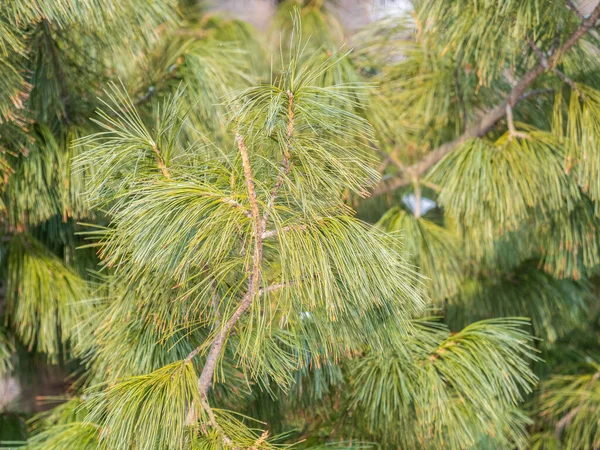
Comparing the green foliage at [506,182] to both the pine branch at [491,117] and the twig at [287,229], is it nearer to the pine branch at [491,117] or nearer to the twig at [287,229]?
the pine branch at [491,117]

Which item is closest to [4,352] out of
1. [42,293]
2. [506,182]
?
[42,293]

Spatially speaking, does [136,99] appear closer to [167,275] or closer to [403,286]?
[167,275]

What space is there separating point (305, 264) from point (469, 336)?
27 centimetres

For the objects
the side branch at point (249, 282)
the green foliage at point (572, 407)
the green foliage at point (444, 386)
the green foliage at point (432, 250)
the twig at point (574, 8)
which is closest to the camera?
the side branch at point (249, 282)

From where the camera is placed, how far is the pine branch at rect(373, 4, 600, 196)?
73cm

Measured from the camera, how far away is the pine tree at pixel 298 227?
1.59ft

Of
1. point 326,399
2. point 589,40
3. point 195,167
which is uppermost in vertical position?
point 589,40

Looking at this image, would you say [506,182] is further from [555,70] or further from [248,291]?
[248,291]

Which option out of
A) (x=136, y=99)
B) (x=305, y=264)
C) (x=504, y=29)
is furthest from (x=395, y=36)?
(x=305, y=264)

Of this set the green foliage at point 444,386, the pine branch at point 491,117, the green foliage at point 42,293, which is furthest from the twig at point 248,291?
the pine branch at point 491,117

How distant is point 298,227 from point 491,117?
19.7 inches

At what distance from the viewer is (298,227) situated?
474mm

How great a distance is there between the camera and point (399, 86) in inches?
38.7

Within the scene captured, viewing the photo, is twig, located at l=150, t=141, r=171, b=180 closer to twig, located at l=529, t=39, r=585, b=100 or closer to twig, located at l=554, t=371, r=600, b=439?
twig, located at l=529, t=39, r=585, b=100
